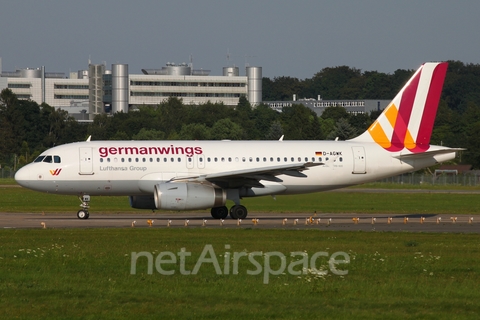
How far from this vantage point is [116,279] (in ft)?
57.8

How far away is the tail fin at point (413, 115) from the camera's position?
39281 millimetres

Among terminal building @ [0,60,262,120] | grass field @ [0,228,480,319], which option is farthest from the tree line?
grass field @ [0,228,480,319]

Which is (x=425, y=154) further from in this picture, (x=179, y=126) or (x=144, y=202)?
(x=179, y=126)

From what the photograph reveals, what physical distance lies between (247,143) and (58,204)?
15.8 meters

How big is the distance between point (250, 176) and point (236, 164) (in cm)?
216

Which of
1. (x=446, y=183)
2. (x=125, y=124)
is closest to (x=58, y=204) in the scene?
(x=446, y=183)

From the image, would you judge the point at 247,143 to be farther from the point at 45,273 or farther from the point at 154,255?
the point at 45,273

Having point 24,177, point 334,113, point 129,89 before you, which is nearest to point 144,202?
point 24,177

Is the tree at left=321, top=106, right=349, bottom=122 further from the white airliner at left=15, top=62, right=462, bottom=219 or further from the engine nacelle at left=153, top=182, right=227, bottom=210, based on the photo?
the engine nacelle at left=153, top=182, right=227, bottom=210

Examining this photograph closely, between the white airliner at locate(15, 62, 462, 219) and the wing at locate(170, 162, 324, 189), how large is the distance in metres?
0.04

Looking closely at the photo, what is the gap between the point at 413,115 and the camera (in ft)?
130

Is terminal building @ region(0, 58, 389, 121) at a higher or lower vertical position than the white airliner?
higher

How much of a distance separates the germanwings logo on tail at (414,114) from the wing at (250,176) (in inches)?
198

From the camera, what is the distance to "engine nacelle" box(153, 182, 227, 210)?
33938 mm
